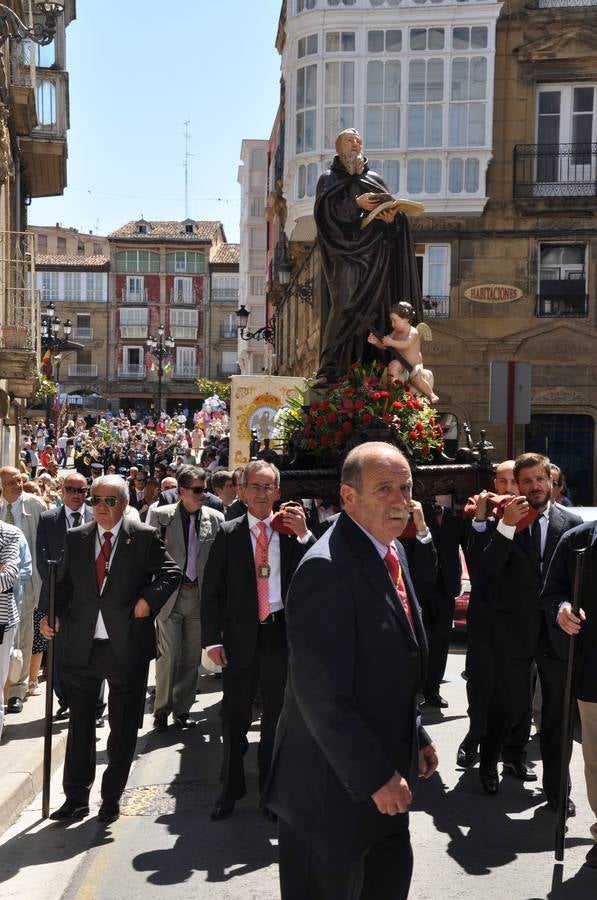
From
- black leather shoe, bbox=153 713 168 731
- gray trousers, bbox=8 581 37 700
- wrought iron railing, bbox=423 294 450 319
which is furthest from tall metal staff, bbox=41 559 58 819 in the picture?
wrought iron railing, bbox=423 294 450 319

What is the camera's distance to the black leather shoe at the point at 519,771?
763cm

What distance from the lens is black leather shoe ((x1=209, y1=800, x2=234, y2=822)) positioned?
22.1 ft

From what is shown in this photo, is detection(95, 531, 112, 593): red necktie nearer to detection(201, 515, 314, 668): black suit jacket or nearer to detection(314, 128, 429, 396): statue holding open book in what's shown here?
detection(201, 515, 314, 668): black suit jacket

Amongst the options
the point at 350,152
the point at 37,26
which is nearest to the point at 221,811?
the point at 350,152

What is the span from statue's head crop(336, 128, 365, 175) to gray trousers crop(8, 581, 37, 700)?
447 centimetres

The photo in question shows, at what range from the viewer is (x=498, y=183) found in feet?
93.6

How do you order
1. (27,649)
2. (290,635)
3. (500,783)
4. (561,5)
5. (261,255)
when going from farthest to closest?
(261,255) → (561,5) → (27,649) → (500,783) → (290,635)

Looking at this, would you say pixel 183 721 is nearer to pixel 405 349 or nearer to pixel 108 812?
pixel 108 812

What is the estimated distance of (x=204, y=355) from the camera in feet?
309

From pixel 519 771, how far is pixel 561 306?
22.2m

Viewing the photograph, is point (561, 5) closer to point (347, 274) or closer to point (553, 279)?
point (553, 279)

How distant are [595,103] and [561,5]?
2399 millimetres

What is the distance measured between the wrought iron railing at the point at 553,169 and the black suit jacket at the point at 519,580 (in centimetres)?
2246

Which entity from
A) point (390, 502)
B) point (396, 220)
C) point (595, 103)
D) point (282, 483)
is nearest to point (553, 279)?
point (595, 103)
